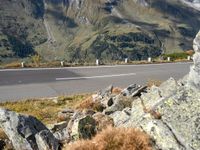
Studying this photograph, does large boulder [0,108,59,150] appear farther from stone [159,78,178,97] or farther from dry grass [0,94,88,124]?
dry grass [0,94,88,124]

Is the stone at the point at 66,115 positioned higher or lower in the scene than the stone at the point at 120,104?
lower

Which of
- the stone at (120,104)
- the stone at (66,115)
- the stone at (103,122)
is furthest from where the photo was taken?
the stone at (66,115)

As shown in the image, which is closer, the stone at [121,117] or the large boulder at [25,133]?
the large boulder at [25,133]

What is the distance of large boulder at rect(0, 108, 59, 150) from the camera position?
10664mm

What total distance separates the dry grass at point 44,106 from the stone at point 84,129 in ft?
18.7

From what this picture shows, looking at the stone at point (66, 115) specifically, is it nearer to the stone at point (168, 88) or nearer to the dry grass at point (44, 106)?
the dry grass at point (44, 106)

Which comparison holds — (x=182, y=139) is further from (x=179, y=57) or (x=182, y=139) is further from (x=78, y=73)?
(x=179, y=57)

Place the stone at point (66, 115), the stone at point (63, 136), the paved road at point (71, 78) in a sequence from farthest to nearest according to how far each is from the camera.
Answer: the paved road at point (71, 78)
the stone at point (66, 115)
the stone at point (63, 136)

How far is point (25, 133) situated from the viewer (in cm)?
1091

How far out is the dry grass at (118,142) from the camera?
31.0 ft

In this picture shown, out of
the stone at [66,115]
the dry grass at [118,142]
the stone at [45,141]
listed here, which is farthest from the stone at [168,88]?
the stone at [66,115]

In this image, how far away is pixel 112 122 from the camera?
12469 mm

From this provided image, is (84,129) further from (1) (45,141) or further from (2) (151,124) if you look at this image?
(2) (151,124)

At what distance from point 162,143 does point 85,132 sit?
2.52 meters
